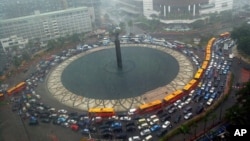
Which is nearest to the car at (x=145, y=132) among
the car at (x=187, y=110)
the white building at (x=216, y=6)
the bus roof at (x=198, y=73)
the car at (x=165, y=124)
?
the car at (x=165, y=124)

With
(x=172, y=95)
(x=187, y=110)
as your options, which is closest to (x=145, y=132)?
(x=187, y=110)

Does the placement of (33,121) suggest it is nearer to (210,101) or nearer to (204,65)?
(210,101)

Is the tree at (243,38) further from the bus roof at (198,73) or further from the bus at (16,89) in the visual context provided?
the bus at (16,89)

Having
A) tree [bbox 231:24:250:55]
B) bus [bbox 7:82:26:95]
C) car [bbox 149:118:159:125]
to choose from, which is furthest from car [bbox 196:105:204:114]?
bus [bbox 7:82:26:95]

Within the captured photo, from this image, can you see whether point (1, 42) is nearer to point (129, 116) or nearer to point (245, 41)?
point (129, 116)

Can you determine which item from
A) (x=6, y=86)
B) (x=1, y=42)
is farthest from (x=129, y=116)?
(x=1, y=42)

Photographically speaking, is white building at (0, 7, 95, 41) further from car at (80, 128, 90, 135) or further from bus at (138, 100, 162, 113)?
car at (80, 128, 90, 135)
